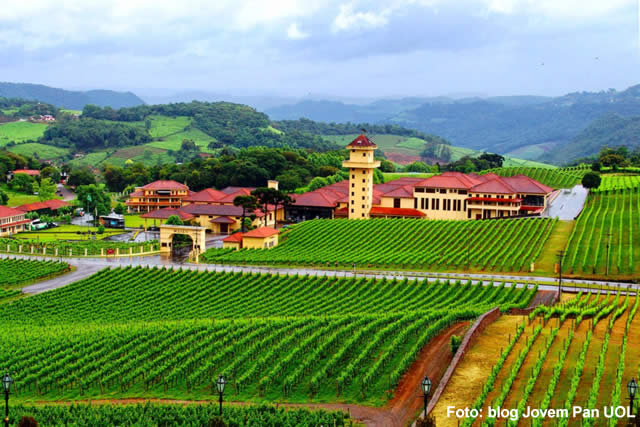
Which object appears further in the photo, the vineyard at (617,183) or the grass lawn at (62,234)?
the vineyard at (617,183)

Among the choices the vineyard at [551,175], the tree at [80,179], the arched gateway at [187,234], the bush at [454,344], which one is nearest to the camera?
the bush at [454,344]

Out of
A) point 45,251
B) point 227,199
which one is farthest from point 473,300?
point 227,199

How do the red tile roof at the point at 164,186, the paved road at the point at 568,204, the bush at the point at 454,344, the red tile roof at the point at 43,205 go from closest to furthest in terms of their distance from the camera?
the bush at the point at 454,344, the paved road at the point at 568,204, the red tile roof at the point at 43,205, the red tile roof at the point at 164,186

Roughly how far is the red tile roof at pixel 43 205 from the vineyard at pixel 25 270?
28357 millimetres

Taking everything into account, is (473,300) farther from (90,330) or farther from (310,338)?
(90,330)

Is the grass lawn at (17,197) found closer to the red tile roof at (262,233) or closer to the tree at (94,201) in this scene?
the tree at (94,201)

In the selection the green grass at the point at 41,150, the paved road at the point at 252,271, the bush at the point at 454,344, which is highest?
the green grass at the point at 41,150

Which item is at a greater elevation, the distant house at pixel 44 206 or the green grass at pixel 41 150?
the green grass at pixel 41 150

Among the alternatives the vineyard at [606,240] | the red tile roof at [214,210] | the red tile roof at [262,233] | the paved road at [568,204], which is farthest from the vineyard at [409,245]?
the red tile roof at [214,210]

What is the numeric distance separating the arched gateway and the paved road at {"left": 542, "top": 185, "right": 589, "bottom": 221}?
34965 millimetres

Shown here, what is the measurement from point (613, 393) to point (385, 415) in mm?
7726

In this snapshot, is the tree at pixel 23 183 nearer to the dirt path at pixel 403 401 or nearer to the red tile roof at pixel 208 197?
the red tile roof at pixel 208 197

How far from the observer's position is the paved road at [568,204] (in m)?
76.6

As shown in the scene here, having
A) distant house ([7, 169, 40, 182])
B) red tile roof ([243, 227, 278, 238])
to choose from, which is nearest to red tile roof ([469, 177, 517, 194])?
Result: red tile roof ([243, 227, 278, 238])
